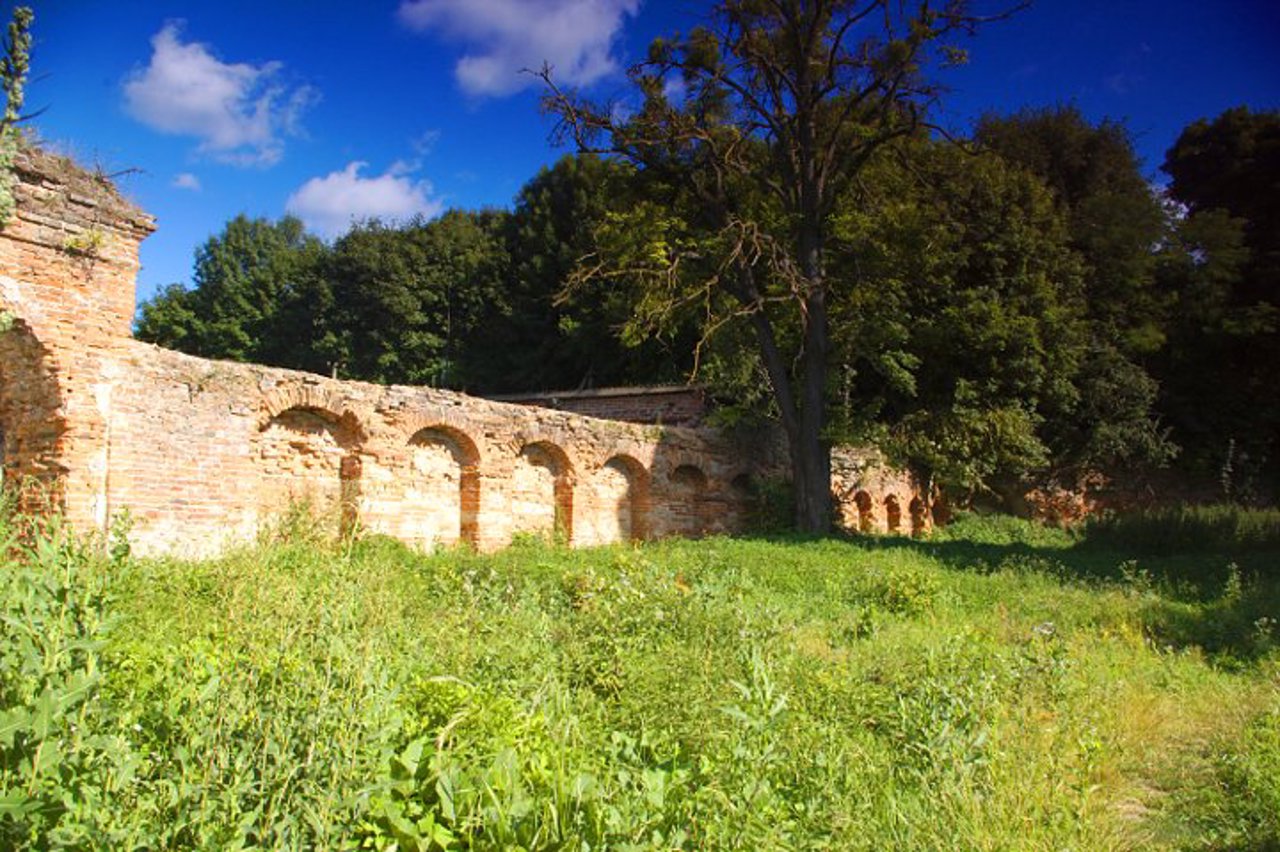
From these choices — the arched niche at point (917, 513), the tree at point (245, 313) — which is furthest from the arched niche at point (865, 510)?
the tree at point (245, 313)

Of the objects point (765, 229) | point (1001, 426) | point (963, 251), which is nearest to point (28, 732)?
point (765, 229)

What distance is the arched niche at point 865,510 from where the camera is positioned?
Result: 826 inches

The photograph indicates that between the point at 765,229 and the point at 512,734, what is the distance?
15.4 metres

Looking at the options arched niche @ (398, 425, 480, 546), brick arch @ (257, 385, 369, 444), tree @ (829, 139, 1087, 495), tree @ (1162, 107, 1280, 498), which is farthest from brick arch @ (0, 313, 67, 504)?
tree @ (1162, 107, 1280, 498)

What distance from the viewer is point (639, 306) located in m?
14.6

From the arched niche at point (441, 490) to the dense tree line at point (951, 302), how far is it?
12.1 ft

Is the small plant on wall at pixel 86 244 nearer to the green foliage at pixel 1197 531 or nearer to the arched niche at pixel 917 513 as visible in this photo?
the green foliage at pixel 1197 531

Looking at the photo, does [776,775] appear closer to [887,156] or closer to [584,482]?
[584,482]

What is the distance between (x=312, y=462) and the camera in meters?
11.4

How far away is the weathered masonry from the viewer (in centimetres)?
862

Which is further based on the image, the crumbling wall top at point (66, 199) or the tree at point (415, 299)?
the tree at point (415, 299)

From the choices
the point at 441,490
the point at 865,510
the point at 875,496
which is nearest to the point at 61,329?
the point at 441,490

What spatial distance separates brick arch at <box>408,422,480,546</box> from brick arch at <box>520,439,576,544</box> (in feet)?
5.14

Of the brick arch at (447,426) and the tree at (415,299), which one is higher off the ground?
the tree at (415,299)
